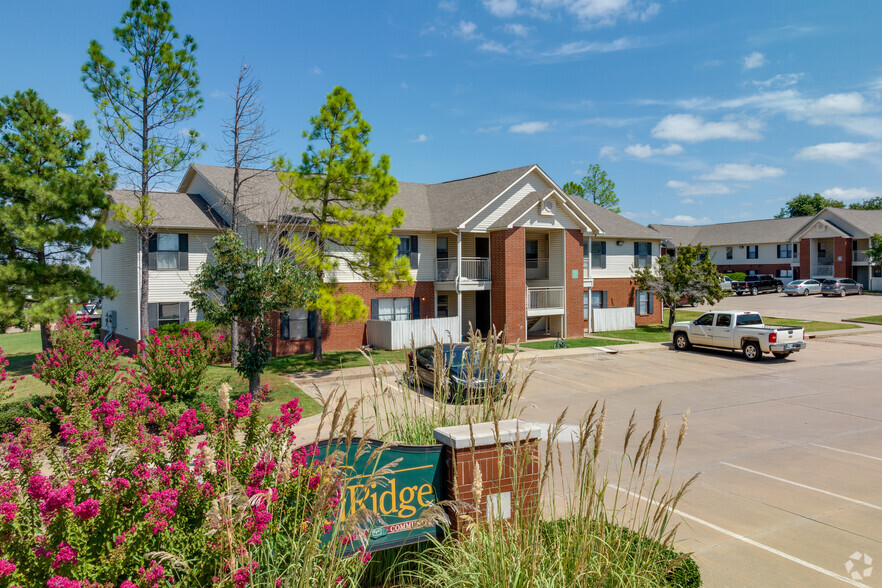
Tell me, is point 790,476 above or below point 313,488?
below

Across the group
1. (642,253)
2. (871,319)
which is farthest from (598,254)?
(871,319)

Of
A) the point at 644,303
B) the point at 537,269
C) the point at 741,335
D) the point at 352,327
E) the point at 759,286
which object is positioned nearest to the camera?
the point at 741,335

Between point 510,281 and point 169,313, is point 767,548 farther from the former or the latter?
point 169,313

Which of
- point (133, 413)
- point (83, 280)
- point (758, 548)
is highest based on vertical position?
point (83, 280)

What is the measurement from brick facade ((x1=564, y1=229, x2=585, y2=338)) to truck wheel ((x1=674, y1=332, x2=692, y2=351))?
16.7ft

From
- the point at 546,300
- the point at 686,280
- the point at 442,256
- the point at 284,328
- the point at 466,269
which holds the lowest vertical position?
the point at 284,328

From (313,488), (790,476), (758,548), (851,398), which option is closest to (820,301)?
(851,398)

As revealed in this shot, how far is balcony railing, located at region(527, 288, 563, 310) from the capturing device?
2944 centimetres

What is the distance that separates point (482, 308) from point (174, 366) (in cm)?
1915

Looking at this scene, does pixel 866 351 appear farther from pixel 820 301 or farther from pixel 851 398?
pixel 820 301

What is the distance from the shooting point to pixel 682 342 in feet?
85.4

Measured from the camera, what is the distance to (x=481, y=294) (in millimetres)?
30547

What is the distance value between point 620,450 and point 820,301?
156 feet

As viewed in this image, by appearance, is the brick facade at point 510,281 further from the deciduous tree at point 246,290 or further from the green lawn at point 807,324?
the green lawn at point 807,324
